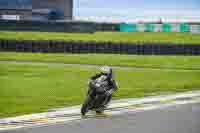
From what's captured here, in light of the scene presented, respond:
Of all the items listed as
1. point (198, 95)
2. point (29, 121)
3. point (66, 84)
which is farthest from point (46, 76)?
point (29, 121)

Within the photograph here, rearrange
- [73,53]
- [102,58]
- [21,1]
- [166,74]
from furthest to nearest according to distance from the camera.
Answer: [21,1] < [73,53] < [102,58] < [166,74]

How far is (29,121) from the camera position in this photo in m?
15.4

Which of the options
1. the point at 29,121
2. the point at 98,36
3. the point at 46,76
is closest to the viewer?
the point at 29,121

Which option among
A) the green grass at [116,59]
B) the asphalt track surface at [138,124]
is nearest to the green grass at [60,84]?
the asphalt track surface at [138,124]

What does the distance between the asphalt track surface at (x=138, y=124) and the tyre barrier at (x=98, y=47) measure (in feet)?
93.3

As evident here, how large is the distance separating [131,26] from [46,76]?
1696 inches

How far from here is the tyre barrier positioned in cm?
4566

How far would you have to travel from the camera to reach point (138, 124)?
1458 cm

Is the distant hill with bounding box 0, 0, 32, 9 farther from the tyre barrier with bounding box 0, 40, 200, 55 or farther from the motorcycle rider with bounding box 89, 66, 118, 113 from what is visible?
the motorcycle rider with bounding box 89, 66, 118, 113

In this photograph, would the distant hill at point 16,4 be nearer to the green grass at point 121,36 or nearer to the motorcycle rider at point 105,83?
the green grass at point 121,36

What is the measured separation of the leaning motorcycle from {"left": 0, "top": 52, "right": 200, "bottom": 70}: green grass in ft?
65.9

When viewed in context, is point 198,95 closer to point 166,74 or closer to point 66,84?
point 66,84

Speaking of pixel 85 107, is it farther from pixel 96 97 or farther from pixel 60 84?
pixel 60 84

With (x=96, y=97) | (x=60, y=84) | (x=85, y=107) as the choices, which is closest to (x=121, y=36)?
(x=60, y=84)
